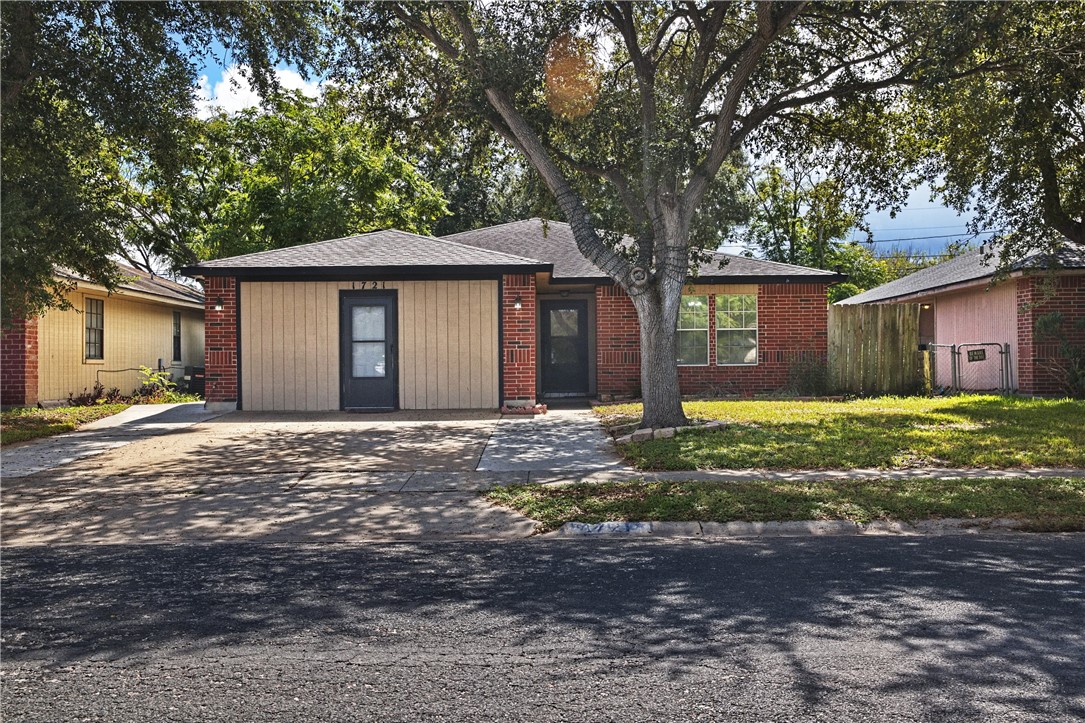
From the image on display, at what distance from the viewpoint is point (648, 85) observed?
12.5 m

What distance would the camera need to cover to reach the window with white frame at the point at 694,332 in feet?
64.0

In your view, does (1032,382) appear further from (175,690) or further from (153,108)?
(175,690)

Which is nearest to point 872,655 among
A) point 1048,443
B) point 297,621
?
point 297,621

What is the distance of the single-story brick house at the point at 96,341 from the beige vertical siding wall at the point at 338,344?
141 inches

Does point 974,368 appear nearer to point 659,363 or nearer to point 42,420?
point 659,363

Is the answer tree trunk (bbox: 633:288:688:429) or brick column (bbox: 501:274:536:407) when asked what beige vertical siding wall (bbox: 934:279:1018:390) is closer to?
brick column (bbox: 501:274:536:407)

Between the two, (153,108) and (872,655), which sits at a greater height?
(153,108)

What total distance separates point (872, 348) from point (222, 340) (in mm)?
14001

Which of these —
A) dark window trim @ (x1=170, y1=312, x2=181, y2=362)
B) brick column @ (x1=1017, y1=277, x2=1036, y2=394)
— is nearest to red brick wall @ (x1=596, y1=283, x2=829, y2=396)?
brick column @ (x1=1017, y1=277, x2=1036, y2=394)

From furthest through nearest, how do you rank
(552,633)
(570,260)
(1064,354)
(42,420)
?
(570,260), (1064,354), (42,420), (552,633)

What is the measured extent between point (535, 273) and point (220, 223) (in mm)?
17518

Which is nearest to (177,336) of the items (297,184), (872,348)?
(297,184)

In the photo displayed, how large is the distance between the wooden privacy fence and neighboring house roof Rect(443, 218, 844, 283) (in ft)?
3.63

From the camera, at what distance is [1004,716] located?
10.2ft
